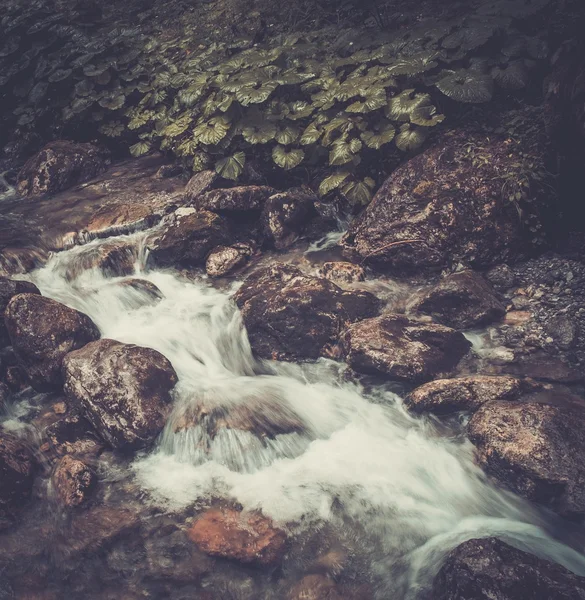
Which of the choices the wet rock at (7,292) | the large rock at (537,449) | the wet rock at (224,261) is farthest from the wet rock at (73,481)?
the large rock at (537,449)

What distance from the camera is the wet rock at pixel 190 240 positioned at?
23.6 feet

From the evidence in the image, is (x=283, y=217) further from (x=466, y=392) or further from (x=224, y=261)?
(x=466, y=392)

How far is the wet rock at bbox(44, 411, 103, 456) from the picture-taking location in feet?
16.1

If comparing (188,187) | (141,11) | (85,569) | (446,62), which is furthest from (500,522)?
(141,11)

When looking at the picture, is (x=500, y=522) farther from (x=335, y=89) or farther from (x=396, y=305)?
(x=335, y=89)

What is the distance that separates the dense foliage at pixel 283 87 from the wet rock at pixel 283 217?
53cm

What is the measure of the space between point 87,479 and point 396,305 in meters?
4.14

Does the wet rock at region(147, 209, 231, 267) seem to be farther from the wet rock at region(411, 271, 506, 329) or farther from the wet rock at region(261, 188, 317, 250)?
the wet rock at region(411, 271, 506, 329)

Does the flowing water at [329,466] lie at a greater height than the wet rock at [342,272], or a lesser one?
lesser

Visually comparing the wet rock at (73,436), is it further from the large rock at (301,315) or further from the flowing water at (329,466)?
the large rock at (301,315)

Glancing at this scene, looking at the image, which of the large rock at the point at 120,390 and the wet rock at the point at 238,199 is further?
the wet rock at the point at 238,199

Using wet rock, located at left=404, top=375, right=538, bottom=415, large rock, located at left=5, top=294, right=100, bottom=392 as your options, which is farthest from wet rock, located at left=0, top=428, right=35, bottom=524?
wet rock, located at left=404, top=375, right=538, bottom=415

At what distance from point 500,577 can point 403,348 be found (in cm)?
249

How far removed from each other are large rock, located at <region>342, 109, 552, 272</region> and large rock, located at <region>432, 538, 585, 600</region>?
3.82 metres
